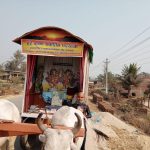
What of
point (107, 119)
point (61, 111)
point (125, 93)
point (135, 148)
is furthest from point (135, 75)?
point (61, 111)

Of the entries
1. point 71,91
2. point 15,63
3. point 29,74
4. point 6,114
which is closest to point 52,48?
point 29,74

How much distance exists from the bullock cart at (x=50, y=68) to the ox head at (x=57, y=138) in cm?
212

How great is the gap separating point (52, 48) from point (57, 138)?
463 cm

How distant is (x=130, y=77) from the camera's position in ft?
136

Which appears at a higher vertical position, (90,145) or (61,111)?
(61,111)

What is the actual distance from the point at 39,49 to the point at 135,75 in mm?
33599

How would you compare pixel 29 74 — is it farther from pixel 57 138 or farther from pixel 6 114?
pixel 57 138

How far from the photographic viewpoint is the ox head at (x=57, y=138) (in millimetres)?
4785

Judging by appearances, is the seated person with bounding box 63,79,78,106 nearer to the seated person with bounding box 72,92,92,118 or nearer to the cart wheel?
the seated person with bounding box 72,92,92,118

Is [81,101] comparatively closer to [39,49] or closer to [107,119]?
[39,49]

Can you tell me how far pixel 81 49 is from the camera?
8977mm

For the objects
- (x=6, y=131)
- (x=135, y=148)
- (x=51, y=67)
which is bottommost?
(x=135, y=148)

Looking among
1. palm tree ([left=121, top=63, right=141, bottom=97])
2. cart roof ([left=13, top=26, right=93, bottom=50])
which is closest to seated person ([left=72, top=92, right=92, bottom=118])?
cart roof ([left=13, top=26, right=93, bottom=50])

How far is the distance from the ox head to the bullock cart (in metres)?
2.12
